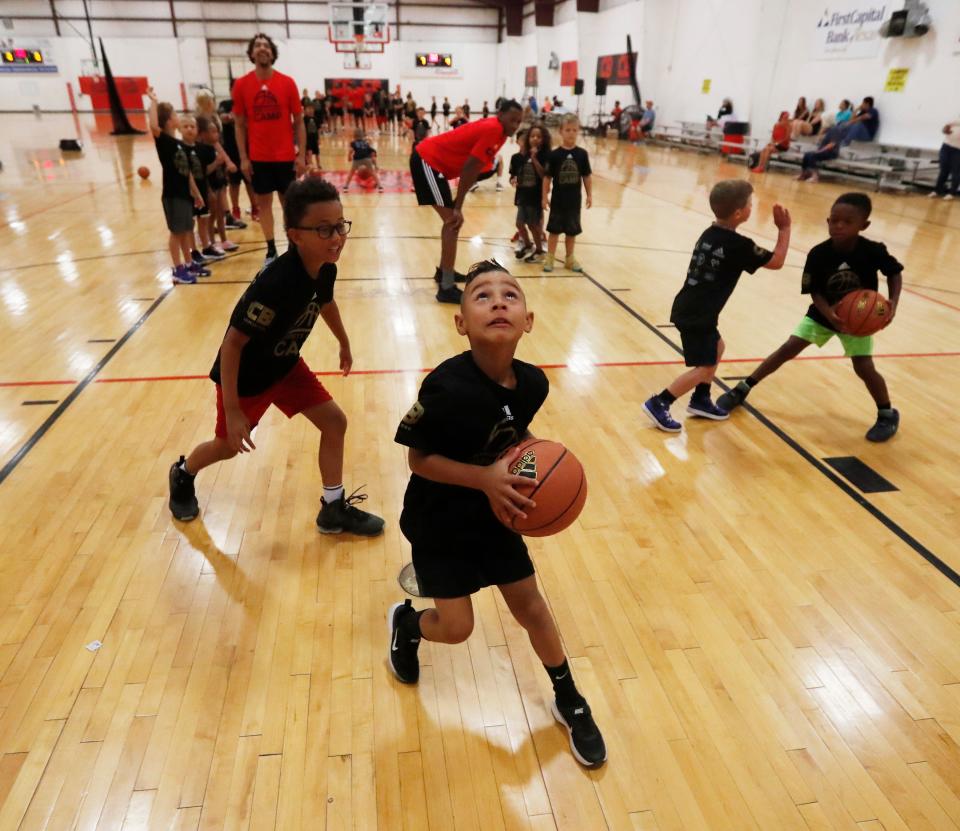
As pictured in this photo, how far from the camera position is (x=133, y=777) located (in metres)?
1.83

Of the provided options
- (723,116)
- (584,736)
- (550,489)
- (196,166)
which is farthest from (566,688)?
(723,116)

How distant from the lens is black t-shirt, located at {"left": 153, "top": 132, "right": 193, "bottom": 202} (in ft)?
18.5

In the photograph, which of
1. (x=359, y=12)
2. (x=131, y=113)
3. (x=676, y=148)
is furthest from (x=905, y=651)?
(x=131, y=113)

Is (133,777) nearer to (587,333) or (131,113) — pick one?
(587,333)

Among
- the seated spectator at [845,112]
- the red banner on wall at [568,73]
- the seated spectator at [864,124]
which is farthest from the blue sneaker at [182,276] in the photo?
the red banner on wall at [568,73]

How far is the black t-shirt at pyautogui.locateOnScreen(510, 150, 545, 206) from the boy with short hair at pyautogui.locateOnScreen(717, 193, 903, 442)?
3.65 meters

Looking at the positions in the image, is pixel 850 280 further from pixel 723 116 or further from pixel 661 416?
pixel 723 116

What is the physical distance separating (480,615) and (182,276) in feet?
16.7

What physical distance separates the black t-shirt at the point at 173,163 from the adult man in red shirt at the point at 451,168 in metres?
1.95

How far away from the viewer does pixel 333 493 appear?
2.84m

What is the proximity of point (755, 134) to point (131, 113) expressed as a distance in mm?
25424

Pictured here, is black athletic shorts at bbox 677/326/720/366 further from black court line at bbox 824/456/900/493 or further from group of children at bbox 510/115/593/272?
group of children at bbox 510/115/593/272

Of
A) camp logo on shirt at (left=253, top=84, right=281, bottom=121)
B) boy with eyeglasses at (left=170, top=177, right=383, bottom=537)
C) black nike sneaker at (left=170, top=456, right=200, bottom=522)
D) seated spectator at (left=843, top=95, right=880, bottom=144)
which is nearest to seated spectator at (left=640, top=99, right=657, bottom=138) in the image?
seated spectator at (left=843, top=95, right=880, bottom=144)

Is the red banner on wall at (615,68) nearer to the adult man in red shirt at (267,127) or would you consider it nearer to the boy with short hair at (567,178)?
the boy with short hair at (567,178)
